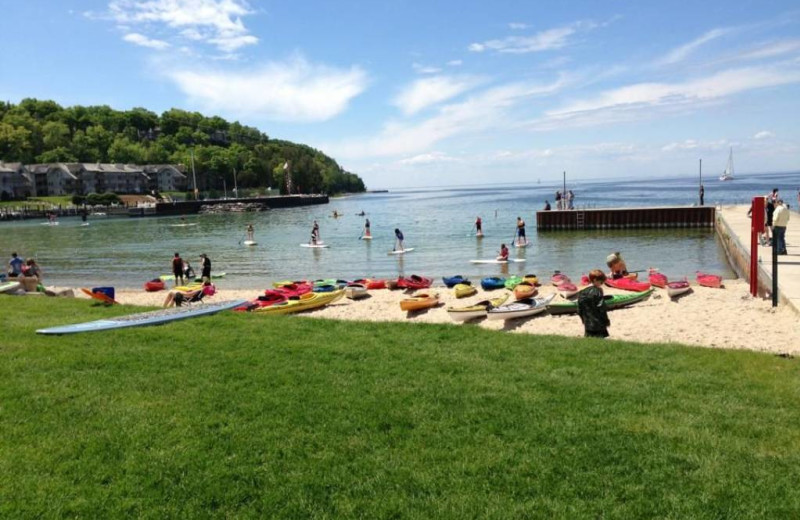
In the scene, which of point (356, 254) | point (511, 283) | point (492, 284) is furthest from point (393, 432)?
point (356, 254)

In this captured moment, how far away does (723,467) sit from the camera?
498 centimetres

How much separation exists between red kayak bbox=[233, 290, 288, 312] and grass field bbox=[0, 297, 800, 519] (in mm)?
6740

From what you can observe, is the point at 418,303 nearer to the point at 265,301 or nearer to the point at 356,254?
the point at 265,301

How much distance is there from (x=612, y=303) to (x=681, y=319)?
2217 millimetres

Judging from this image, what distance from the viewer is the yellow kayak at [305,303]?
16.7 m

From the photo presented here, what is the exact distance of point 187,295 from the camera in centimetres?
1848

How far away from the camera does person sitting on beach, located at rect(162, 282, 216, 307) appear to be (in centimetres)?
1590

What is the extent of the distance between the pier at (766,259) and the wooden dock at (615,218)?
8335 mm

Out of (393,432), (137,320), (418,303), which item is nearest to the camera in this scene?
(393,432)

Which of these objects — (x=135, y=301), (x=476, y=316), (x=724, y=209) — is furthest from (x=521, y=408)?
(x=724, y=209)

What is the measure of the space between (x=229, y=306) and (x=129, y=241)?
43819 mm

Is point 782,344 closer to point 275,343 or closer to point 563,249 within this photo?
point 275,343

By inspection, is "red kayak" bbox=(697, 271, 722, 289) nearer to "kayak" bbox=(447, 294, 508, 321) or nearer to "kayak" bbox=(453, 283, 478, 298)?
"kayak" bbox=(453, 283, 478, 298)

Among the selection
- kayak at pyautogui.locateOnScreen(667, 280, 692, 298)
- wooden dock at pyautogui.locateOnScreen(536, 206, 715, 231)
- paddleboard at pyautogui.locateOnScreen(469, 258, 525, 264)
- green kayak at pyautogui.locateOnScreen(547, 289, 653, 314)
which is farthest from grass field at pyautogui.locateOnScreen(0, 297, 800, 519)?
wooden dock at pyautogui.locateOnScreen(536, 206, 715, 231)
